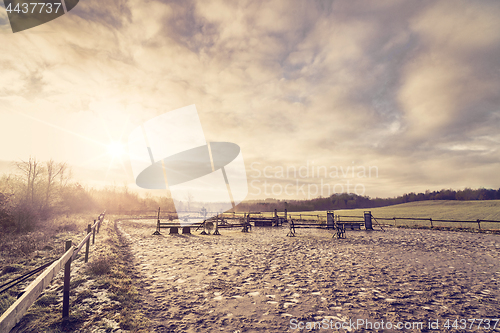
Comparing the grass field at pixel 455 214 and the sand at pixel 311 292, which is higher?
the sand at pixel 311 292

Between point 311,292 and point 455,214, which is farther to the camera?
point 455,214

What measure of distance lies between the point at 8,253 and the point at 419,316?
1731 centimetres

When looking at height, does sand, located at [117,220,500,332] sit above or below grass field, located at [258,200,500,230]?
above

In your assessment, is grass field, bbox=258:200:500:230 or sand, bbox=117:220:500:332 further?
grass field, bbox=258:200:500:230

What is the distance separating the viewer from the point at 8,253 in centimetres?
1103

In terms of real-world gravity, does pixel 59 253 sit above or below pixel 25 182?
below

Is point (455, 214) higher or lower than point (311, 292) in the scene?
lower

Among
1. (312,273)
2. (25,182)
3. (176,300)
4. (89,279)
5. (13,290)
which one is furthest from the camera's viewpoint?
(25,182)

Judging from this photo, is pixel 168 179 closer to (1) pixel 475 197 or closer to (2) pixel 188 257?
(2) pixel 188 257

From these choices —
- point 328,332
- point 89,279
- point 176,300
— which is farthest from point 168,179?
point 328,332

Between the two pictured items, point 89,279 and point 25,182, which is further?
point 25,182

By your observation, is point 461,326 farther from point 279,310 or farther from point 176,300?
point 176,300

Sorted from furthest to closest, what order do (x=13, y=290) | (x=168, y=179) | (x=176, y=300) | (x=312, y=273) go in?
(x=168, y=179)
(x=312, y=273)
(x=13, y=290)
(x=176, y=300)

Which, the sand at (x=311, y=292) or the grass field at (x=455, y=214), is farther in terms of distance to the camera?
the grass field at (x=455, y=214)
